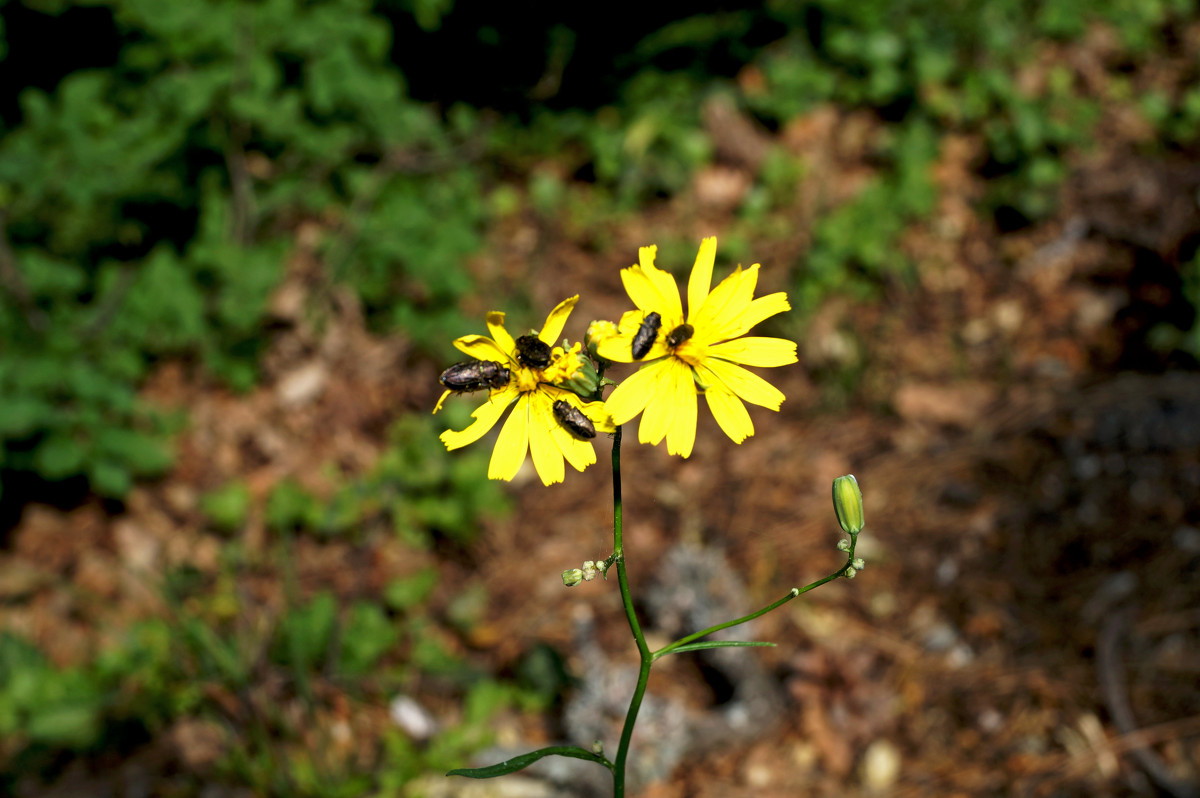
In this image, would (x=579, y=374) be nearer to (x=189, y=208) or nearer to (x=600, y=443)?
(x=600, y=443)

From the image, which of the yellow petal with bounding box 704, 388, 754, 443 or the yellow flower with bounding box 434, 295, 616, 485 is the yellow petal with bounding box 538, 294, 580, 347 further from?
the yellow petal with bounding box 704, 388, 754, 443

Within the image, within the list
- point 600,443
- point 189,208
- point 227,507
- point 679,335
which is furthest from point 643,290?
point 189,208

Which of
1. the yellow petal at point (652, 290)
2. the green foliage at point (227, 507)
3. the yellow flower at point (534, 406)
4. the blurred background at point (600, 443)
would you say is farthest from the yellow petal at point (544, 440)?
the green foliage at point (227, 507)

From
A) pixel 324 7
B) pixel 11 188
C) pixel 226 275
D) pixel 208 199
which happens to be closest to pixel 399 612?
pixel 226 275

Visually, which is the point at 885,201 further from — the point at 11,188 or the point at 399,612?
the point at 11,188

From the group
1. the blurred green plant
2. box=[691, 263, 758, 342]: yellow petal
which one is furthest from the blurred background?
box=[691, 263, 758, 342]: yellow petal

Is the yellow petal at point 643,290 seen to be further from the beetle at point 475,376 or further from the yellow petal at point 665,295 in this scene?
the beetle at point 475,376
